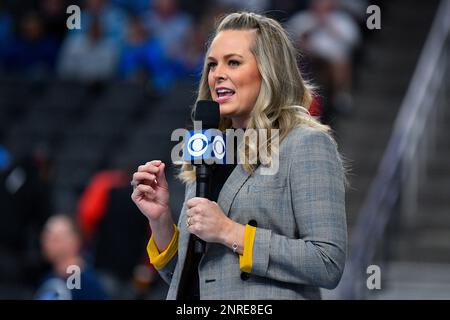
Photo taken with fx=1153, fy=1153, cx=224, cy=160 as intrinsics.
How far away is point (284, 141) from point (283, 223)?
0.29m

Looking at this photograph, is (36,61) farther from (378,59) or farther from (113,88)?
(378,59)

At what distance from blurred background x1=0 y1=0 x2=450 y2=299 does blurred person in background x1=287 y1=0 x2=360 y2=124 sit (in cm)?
2

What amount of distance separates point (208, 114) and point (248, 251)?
0.50 metres

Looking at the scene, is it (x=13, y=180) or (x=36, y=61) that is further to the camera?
(x=36, y=61)

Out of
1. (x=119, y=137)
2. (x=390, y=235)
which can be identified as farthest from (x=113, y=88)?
(x=390, y=235)

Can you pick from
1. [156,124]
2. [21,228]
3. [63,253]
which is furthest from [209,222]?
[156,124]

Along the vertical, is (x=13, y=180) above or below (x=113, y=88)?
below

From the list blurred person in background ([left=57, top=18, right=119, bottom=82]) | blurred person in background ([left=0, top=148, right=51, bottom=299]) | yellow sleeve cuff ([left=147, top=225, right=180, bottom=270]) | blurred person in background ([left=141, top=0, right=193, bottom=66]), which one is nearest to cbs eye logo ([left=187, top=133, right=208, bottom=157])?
yellow sleeve cuff ([left=147, top=225, right=180, bottom=270])

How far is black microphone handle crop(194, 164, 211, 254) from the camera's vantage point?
12.4 feet

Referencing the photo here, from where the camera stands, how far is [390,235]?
29.2 ft

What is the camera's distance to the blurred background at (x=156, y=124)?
29.6ft

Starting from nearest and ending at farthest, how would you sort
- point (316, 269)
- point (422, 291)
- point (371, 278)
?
1. point (316, 269)
2. point (371, 278)
3. point (422, 291)

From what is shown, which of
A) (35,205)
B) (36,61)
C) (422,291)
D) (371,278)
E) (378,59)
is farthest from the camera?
(36,61)
